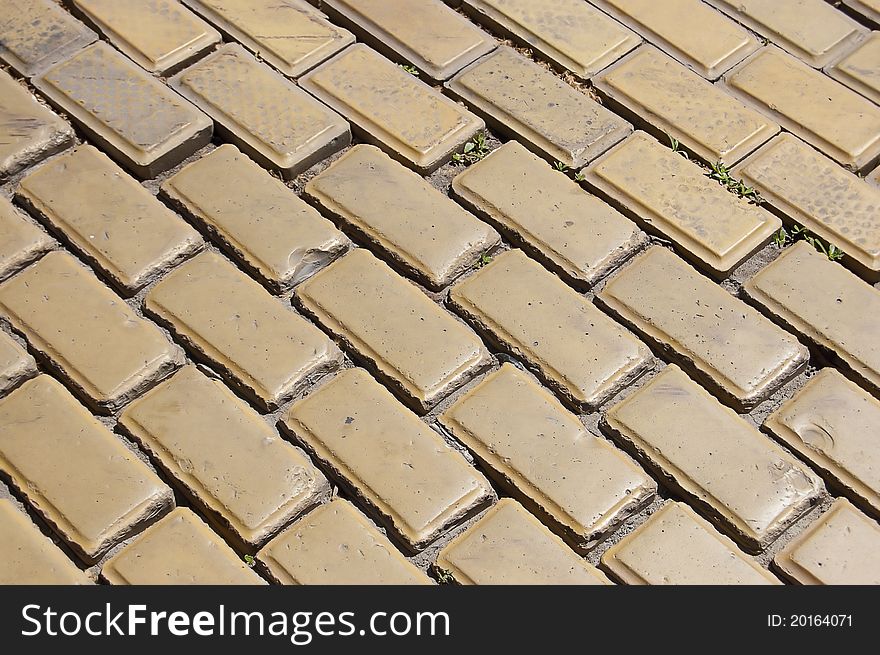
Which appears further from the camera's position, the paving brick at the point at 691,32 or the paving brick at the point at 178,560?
the paving brick at the point at 691,32

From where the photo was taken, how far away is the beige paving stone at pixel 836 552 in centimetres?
205

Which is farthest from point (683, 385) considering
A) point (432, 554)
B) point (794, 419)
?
point (432, 554)

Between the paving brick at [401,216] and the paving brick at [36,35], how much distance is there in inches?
28.9

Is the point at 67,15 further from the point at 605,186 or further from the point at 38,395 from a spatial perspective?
the point at 605,186

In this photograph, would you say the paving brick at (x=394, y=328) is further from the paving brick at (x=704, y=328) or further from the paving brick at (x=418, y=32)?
the paving brick at (x=418, y=32)

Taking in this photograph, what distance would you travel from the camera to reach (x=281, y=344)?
2.28m

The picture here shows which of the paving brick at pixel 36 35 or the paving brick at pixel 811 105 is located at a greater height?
the paving brick at pixel 811 105

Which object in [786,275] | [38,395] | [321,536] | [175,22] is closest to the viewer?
[321,536]

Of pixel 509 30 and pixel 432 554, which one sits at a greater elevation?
pixel 509 30

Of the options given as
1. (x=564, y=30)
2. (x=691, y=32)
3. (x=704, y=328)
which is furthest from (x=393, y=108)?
(x=704, y=328)

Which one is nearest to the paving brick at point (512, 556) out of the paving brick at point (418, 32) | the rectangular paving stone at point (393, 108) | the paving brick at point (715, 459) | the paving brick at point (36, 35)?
the paving brick at point (715, 459)

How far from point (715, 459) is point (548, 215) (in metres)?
0.64

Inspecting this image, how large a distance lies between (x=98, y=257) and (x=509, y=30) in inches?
44.4

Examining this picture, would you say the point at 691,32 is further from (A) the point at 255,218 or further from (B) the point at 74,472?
(B) the point at 74,472
